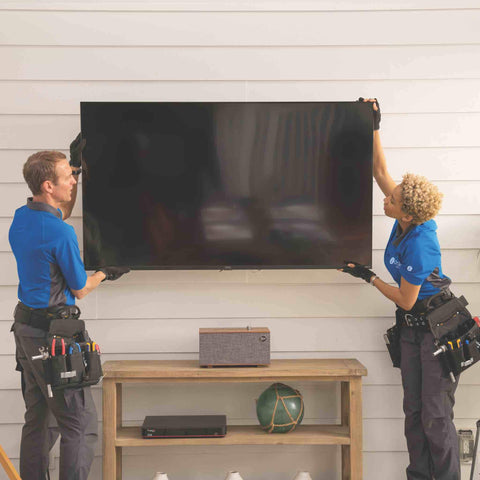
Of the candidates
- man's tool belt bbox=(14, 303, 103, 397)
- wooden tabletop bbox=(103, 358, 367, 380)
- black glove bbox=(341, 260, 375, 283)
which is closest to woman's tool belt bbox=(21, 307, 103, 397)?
man's tool belt bbox=(14, 303, 103, 397)

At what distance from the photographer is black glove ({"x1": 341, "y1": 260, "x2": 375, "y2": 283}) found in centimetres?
280

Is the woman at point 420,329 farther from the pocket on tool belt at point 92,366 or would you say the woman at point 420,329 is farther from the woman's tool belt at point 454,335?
the pocket on tool belt at point 92,366

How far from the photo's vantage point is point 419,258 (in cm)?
253

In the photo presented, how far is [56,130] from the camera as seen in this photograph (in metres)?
3.01

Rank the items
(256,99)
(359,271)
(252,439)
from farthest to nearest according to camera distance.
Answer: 1. (256,99)
2. (359,271)
3. (252,439)

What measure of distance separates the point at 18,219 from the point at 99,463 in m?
1.36

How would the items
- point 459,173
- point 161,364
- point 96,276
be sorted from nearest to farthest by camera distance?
point 96,276 → point 161,364 → point 459,173

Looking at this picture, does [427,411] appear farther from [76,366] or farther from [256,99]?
[256,99]

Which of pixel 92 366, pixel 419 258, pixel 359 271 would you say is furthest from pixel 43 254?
pixel 419 258

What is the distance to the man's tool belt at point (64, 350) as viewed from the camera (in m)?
2.32

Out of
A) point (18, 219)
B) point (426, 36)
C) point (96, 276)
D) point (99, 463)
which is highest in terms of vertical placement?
point (426, 36)

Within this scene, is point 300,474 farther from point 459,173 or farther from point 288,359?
point 459,173

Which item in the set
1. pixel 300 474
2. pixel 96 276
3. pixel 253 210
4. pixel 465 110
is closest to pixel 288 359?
pixel 300 474

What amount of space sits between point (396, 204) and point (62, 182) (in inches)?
55.6
